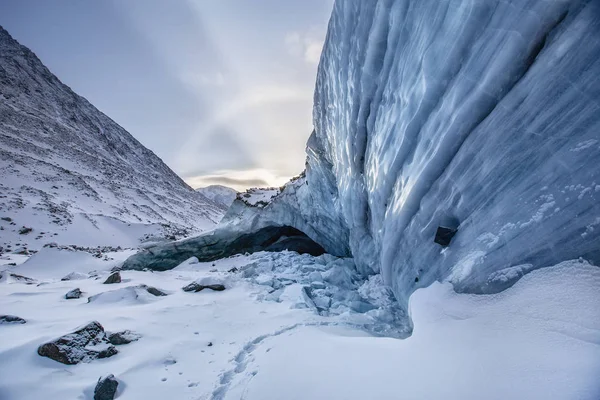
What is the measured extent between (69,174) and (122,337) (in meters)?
36.7

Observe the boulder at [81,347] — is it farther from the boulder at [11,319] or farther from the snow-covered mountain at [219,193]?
the snow-covered mountain at [219,193]

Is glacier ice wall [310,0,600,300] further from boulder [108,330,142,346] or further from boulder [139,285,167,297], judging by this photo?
boulder [139,285,167,297]

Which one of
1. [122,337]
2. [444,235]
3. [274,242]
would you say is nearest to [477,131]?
[444,235]

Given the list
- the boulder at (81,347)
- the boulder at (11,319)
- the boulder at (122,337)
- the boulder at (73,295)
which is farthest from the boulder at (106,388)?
the boulder at (73,295)

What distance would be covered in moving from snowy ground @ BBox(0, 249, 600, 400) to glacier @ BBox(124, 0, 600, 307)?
12.7 inches

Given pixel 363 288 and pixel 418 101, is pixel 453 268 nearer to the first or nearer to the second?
pixel 418 101

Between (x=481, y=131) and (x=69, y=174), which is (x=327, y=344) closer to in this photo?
(x=481, y=131)

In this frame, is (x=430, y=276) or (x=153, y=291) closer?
(x=430, y=276)

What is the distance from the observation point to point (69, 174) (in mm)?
31141

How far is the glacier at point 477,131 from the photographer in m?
1.87

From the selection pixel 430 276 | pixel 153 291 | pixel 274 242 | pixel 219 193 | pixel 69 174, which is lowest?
pixel 430 276

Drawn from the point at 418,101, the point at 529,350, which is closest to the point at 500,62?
the point at 418,101

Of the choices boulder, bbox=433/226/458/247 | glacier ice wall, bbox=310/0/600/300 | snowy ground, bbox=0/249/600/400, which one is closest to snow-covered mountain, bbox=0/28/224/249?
snowy ground, bbox=0/249/600/400

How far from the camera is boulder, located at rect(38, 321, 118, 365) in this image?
3.11m
